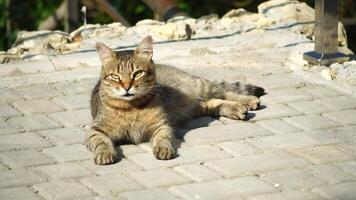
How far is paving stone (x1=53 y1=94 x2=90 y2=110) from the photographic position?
7.18 metres

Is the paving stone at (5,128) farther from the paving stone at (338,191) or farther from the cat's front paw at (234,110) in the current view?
the paving stone at (338,191)

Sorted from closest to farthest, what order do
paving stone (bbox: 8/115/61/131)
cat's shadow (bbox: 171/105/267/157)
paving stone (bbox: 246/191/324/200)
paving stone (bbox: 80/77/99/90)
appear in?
paving stone (bbox: 246/191/324/200) → cat's shadow (bbox: 171/105/267/157) → paving stone (bbox: 8/115/61/131) → paving stone (bbox: 80/77/99/90)

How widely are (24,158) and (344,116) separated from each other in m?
2.38

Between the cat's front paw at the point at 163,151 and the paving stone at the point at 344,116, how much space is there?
1.39 metres

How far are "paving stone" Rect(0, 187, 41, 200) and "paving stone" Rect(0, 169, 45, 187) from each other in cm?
9

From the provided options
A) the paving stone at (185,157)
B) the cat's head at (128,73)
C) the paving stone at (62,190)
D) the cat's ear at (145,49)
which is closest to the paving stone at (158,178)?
the paving stone at (185,157)

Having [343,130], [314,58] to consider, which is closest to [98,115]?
[343,130]

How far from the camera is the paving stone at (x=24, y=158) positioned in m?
5.97

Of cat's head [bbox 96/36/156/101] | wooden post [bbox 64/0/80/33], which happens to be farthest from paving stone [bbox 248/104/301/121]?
wooden post [bbox 64/0/80/33]

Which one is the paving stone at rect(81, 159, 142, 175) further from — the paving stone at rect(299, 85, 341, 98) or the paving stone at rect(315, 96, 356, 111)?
the paving stone at rect(299, 85, 341, 98)

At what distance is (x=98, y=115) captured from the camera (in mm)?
6484

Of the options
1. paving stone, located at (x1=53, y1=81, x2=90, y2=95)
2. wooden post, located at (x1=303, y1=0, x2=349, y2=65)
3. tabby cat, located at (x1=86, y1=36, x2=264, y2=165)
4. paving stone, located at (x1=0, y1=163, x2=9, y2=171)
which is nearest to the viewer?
paving stone, located at (x1=0, y1=163, x2=9, y2=171)

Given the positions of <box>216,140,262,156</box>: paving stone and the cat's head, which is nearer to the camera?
<box>216,140,262,156</box>: paving stone

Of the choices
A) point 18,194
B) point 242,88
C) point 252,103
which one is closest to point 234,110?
point 252,103
